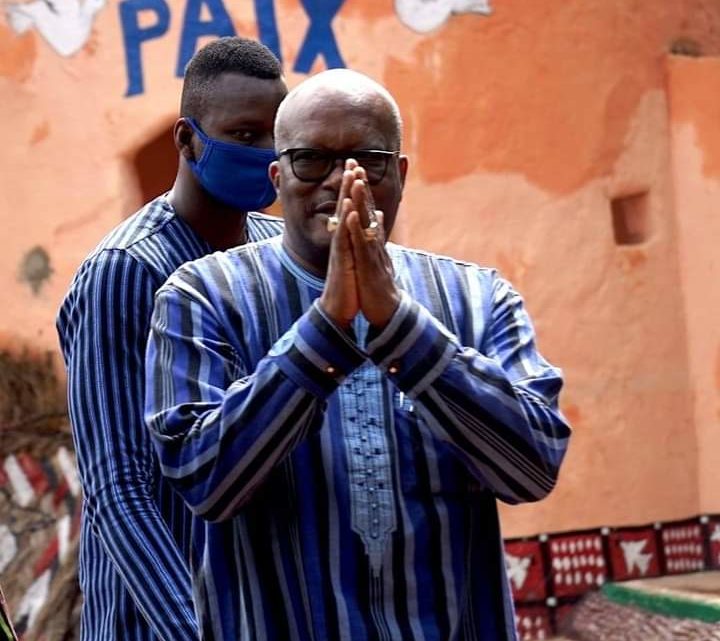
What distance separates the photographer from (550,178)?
7672 millimetres

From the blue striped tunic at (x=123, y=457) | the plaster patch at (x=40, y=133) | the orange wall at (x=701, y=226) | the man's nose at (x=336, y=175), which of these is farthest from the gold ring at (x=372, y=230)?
the orange wall at (x=701, y=226)

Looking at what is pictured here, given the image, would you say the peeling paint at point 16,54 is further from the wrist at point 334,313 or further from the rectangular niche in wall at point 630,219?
the wrist at point 334,313

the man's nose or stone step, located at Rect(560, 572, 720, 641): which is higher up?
the man's nose

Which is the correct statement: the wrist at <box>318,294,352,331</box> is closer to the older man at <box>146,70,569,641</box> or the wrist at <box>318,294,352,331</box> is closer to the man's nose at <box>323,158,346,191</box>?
the older man at <box>146,70,569,641</box>

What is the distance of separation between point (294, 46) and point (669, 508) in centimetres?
268

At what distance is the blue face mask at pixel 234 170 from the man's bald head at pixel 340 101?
75cm

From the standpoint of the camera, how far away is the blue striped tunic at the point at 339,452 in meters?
2.16

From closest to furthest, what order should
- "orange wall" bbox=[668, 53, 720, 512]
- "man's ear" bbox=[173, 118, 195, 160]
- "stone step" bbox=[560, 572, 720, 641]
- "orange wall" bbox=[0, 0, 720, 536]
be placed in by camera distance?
"man's ear" bbox=[173, 118, 195, 160]
"stone step" bbox=[560, 572, 720, 641]
"orange wall" bbox=[0, 0, 720, 536]
"orange wall" bbox=[668, 53, 720, 512]

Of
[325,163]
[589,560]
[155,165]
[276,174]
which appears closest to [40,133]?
[155,165]

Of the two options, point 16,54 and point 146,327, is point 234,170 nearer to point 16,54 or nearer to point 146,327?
point 146,327

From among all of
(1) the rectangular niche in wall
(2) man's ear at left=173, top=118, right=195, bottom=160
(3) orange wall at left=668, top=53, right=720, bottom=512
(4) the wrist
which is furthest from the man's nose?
(3) orange wall at left=668, top=53, right=720, bottom=512

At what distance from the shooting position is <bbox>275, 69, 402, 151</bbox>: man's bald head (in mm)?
2354

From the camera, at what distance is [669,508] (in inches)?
308

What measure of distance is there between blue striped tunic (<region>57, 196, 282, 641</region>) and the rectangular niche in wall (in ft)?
16.8
